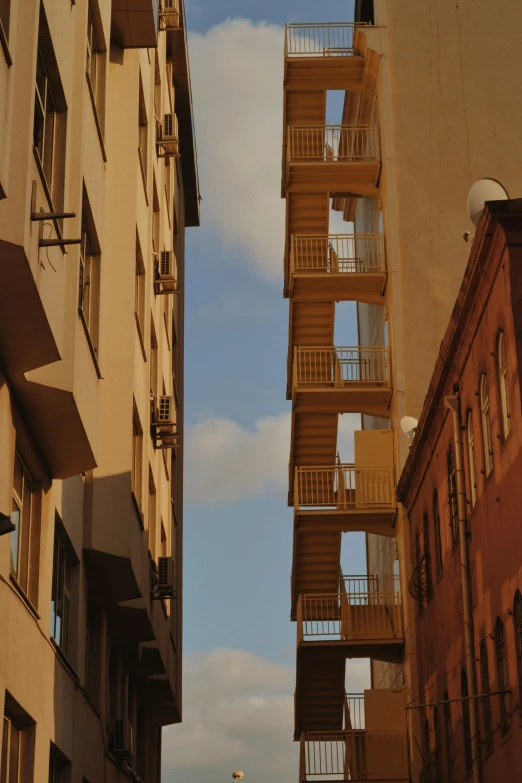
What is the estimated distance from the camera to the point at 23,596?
18.0 metres

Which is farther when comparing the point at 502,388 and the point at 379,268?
the point at 379,268

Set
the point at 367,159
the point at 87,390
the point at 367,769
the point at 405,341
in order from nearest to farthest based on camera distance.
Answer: the point at 87,390, the point at 367,769, the point at 405,341, the point at 367,159

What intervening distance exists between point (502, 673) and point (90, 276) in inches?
374

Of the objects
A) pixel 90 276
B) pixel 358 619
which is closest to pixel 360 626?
pixel 358 619

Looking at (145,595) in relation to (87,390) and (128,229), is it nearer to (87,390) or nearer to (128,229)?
(128,229)

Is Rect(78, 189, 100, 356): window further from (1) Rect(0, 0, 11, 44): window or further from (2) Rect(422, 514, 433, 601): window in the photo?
(2) Rect(422, 514, 433, 601): window

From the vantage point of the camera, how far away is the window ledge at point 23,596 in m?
17.4

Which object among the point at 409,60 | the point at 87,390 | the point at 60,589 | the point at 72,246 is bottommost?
the point at 60,589

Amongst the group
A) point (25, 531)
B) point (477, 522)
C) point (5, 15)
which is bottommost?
point (25, 531)

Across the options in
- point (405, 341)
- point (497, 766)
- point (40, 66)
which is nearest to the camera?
point (40, 66)

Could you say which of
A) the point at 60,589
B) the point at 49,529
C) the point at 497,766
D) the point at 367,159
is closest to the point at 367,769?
the point at 497,766

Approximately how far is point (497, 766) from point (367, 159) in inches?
846

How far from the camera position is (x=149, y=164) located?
32.8m

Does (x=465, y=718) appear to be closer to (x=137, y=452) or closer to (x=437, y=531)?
(x=437, y=531)
